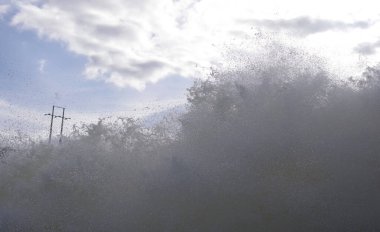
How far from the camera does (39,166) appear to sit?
1025 inches

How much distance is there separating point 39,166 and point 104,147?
316 centimetres

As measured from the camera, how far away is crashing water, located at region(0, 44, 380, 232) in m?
21.2

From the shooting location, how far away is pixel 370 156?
21531mm

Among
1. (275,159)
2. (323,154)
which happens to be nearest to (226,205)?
(275,159)

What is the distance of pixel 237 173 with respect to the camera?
2211 cm

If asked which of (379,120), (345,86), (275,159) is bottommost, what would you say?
(275,159)

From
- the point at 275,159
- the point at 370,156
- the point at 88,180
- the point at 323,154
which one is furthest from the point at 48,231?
the point at 370,156

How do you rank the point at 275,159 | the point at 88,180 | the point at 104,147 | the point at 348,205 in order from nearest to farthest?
the point at 348,205 < the point at 275,159 < the point at 88,180 < the point at 104,147

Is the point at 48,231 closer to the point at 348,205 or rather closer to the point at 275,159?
the point at 275,159

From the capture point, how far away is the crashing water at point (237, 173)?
21.2m

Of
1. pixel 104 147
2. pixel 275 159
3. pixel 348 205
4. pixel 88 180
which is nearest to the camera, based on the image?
pixel 348 205

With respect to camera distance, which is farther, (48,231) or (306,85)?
(306,85)

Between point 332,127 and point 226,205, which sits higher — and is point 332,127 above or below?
above

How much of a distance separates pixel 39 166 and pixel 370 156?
1415cm
